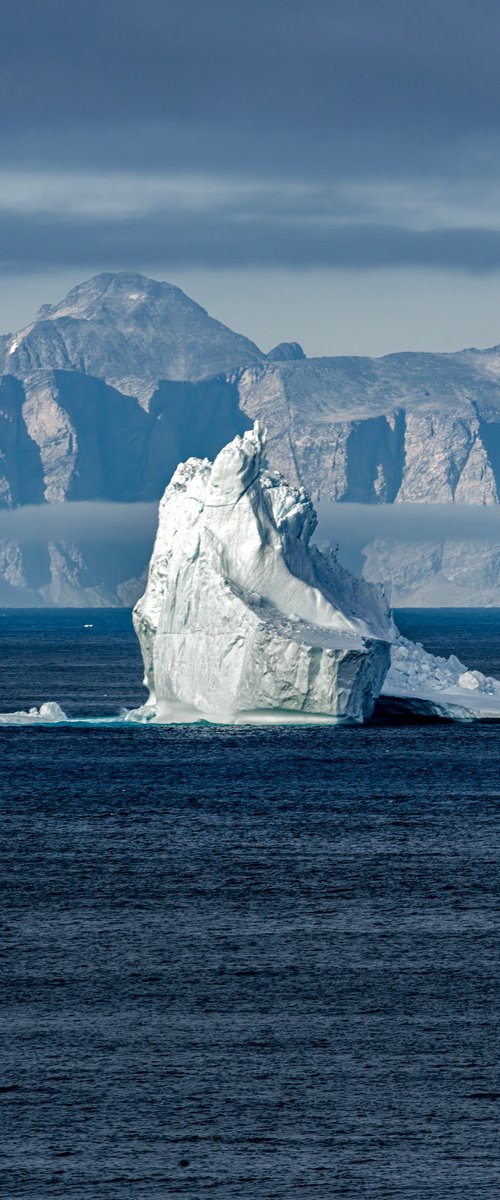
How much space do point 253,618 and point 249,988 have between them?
114 ft

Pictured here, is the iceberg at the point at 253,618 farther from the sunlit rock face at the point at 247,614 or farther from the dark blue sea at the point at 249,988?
the dark blue sea at the point at 249,988

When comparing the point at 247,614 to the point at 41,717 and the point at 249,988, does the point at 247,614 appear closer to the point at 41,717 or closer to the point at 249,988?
the point at 41,717

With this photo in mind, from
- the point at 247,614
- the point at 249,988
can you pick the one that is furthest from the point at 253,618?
the point at 249,988

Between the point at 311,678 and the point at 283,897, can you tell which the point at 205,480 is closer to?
the point at 311,678

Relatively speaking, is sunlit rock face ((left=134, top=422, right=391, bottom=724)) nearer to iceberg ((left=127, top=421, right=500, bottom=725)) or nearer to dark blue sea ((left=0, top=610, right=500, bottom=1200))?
iceberg ((left=127, top=421, right=500, bottom=725))

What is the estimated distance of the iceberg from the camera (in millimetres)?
60344

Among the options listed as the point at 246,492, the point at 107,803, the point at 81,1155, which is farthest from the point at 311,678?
the point at 81,1155

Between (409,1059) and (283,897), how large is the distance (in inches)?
469

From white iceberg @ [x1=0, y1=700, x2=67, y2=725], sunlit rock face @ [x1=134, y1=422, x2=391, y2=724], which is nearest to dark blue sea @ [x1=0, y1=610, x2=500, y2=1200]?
sunlit rock face @ [x1=134, y1=422, x2=391, y2=724]

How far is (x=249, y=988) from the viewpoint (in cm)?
2675

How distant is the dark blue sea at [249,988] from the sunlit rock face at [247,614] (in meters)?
6.03

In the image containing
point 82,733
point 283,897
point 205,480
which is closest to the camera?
point 283,897

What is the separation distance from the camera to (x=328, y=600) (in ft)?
210

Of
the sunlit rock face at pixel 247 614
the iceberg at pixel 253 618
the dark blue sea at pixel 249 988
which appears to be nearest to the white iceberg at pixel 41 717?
the iceberg at pixel 253 618
